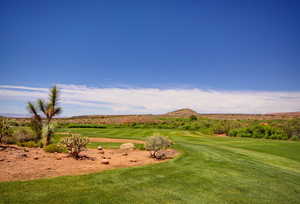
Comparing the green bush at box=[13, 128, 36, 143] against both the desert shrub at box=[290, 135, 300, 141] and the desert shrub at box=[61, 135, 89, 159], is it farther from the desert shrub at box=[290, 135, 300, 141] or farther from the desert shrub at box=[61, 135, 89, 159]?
the desert shrub at box=[290, 135, 300, 141]

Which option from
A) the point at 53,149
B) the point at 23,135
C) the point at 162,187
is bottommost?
the point at 162,187

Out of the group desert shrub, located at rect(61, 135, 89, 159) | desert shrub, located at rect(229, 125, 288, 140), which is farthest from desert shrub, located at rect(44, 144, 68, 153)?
desert shrub, located at rect(229, 125, 288, 140)

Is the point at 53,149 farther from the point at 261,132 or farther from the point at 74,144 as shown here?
the point at 261,132

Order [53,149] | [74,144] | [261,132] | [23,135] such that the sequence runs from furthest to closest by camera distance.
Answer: [261,132] < [23,135] < [53,149] < [74,144]

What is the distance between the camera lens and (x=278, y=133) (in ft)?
111

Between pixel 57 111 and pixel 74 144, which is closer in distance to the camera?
pixel 74 144

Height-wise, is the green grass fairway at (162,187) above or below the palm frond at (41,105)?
below

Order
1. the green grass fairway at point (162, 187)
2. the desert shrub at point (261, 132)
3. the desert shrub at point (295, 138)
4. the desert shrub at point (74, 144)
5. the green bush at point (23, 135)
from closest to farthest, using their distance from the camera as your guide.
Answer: the green grass fairway at point (162, 187) < the desert shrub at point (74, 144) < the green bush at point (23, 135) < the desert shrub at point (295, 138) < the desert shrub at point (261, 132)

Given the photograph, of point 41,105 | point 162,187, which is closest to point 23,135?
point 41,105

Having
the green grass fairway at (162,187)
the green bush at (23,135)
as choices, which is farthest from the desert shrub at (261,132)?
the green bush at (23,135)

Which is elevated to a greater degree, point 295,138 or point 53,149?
point 53,149

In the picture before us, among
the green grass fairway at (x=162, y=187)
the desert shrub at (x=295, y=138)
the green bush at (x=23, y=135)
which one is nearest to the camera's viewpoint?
the green grass fairway at (x=162, y=187)

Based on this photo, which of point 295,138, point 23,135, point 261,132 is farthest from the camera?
point 261,132

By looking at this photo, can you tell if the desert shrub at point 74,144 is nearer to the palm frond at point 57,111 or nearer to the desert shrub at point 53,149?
the desert shrub at point 53,149
